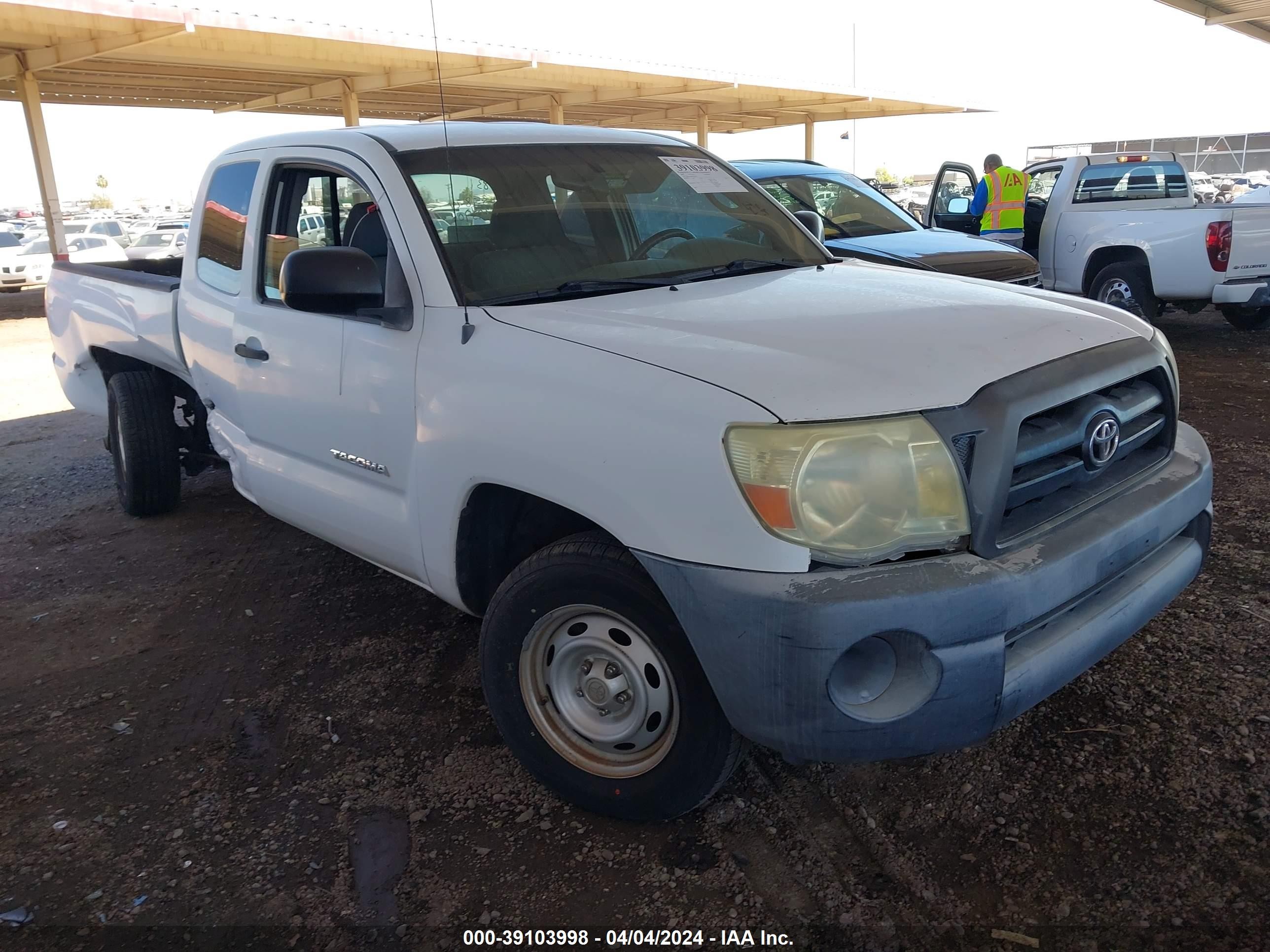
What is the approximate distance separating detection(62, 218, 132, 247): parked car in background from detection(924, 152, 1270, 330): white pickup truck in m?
25.3

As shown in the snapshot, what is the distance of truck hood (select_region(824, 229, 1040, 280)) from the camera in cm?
682

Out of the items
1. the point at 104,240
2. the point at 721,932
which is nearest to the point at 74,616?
the point at 721,932

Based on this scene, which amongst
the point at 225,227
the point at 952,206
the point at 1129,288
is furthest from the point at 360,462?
the point at 952,206

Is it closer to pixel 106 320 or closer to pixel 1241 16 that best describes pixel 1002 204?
pixel 106 320

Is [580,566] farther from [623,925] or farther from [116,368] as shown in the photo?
[116,368]

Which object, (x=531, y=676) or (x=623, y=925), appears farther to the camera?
(x=531, y=676)

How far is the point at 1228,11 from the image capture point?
1972 cm

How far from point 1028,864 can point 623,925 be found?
99cm

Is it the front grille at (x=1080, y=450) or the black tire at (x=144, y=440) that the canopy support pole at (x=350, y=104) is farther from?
the front grille at (x=1080, y=450)

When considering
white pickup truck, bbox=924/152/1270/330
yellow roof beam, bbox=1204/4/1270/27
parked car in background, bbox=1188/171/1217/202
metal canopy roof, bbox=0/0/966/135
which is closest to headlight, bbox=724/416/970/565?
white pickup truck, bbox=924/152/1270/330

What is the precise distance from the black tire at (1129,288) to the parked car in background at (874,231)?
2.03m

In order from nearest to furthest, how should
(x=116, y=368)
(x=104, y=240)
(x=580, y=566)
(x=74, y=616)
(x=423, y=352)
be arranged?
(x=580, y=566) → (x=423, y=352) → (x=74, y=616) → (x=116, y=368) → (x=104, y=240)

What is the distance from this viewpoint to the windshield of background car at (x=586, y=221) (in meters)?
3.05

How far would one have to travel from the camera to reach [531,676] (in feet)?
8.92
